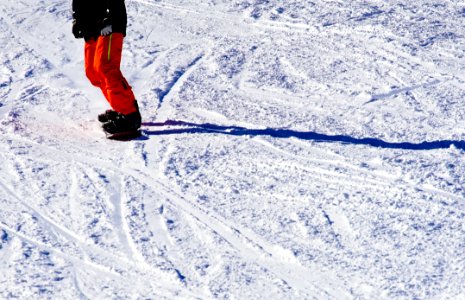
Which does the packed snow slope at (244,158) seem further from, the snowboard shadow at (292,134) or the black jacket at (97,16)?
the black jacket at (97,16)

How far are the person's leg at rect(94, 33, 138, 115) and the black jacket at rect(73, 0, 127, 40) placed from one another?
3.8 inches

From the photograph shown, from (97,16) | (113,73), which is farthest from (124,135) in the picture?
(97,16)

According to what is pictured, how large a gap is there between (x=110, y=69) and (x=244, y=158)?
1.24m

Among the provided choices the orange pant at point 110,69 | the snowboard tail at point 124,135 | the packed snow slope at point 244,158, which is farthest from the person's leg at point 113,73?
the packed snow slope at point 244,158

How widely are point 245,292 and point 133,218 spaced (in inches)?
47.2

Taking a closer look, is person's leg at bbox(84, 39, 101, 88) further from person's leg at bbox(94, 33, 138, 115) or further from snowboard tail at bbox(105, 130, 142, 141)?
snowboard tail at bbox(105, 130, 142, 141)

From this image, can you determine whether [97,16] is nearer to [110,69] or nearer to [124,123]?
[110,69]

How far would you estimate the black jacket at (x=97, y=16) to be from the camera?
7.08 meters

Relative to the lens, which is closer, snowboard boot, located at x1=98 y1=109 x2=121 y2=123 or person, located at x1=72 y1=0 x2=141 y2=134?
person, located at x1=72 y1=0 x2=141 y2=134

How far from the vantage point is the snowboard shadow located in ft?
23.9

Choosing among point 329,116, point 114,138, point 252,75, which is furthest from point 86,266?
point 252,75

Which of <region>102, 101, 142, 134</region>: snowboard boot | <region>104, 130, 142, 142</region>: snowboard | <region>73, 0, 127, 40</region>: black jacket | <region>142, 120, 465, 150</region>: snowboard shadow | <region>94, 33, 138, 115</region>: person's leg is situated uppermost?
<region>73, 0, 127, 40</region>: black jacket

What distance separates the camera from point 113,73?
23.8 feet

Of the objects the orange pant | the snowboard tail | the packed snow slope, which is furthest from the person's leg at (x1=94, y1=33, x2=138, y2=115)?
the packed snow slope
